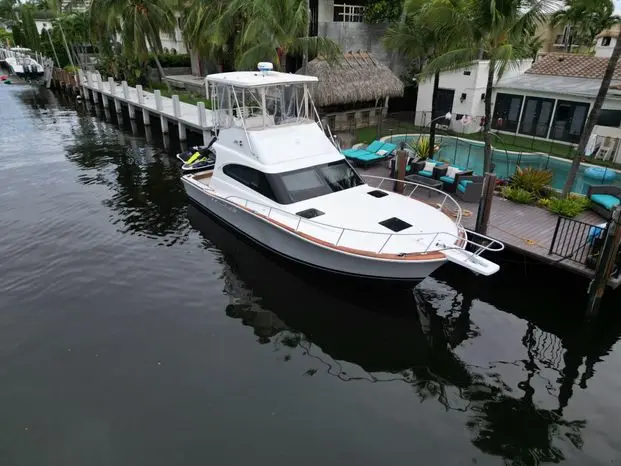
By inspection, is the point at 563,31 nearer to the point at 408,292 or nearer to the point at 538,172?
the point at 538,172

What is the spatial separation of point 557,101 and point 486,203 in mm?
13174

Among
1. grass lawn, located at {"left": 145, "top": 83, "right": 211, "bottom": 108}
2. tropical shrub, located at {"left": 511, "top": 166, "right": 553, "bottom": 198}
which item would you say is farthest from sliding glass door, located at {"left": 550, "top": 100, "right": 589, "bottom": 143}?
grass lawn, located at {"left": 145, "top": 83, "right": 211, "bottom": 108}

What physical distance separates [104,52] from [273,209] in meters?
34.6

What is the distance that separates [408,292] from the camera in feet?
34.6

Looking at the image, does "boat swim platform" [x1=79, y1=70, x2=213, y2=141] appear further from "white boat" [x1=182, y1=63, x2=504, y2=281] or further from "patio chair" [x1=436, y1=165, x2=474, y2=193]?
"patio chair" [x1=436, y1=165, x2=474, y2=193]

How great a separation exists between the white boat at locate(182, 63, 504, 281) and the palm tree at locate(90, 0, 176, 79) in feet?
66.1

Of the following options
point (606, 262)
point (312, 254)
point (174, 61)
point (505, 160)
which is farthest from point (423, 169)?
point (174, 61)

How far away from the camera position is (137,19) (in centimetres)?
2864

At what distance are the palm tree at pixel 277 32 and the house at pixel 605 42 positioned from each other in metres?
29.9

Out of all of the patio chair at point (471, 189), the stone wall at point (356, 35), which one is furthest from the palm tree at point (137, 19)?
the patio chair at point (471, 189)

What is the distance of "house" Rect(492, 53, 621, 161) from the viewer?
1897cm

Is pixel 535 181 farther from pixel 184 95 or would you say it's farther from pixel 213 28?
pixel 184 95

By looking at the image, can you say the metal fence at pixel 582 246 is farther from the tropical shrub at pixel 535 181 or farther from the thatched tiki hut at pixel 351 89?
the thatched tiki hut at pixel 351 89

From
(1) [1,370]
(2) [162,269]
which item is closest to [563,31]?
(2) [162,269]
